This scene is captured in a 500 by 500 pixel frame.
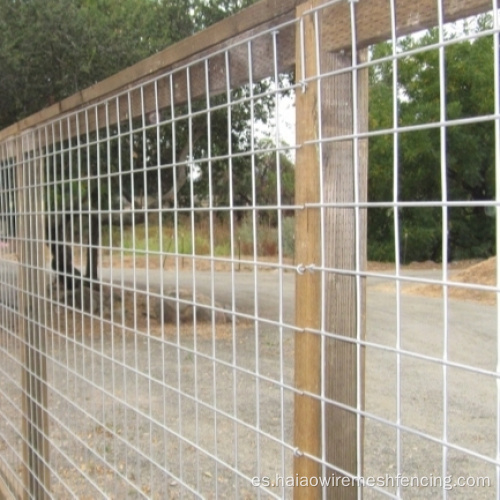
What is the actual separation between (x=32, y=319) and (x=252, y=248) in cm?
161

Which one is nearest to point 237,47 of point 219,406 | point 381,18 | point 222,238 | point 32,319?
point 381,18

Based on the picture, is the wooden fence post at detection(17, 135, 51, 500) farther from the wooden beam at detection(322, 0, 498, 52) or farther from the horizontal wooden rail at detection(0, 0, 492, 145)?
the wooden beam at detection(322, 0, 498, 52)

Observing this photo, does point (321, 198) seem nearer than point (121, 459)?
Yes

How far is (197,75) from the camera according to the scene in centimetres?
170

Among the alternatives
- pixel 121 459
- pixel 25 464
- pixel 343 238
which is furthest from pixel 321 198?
pixel 121 459

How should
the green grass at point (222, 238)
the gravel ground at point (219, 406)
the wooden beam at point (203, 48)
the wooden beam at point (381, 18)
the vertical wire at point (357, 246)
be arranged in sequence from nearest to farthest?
the wooden beam at point (381, 18) → the vertical wire at point (357, 246) → the wooden beam at point (203, 48) → the gravel ground at point (219, 406) → the green grass at point (222, 238)

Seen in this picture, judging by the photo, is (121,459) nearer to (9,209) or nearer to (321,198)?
(9,209)

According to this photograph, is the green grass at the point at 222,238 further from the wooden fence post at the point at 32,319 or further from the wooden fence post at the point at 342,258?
the wooden fence post at the point at 342,258

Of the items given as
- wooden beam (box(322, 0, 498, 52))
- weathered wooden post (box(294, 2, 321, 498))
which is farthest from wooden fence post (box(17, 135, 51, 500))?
wooden beam (box(322, 0, 498, 52))

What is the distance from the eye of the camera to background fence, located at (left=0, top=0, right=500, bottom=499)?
113 cm

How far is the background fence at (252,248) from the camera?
3.72 feet

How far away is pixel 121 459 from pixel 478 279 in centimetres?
760

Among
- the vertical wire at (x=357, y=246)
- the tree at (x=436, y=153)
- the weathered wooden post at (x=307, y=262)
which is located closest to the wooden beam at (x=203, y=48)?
the weathered wooden post at (x=307, y=262)

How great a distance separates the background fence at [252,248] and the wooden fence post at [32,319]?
0.04 ft
